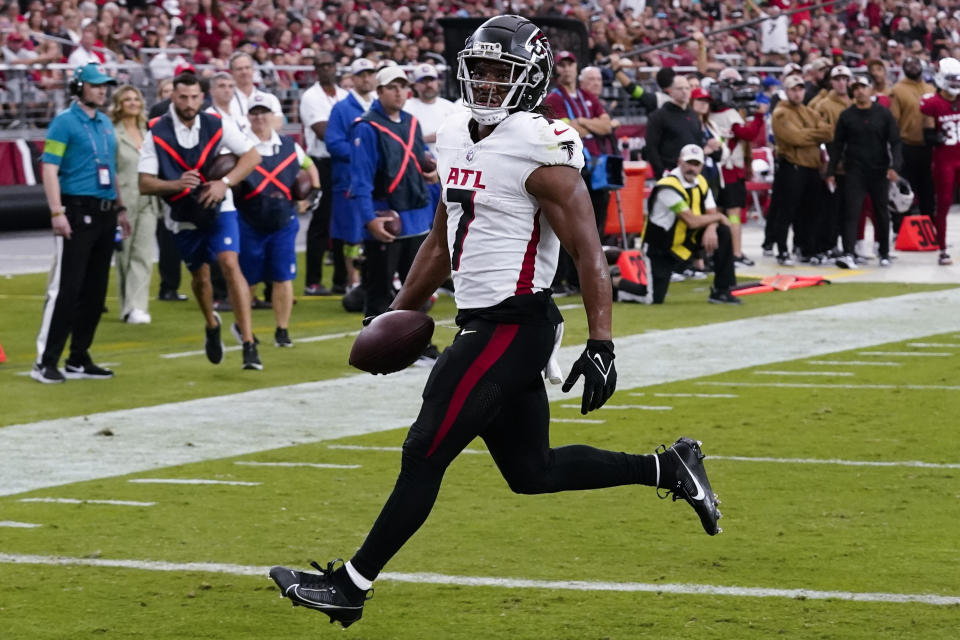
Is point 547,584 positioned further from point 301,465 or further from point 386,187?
point 386,187

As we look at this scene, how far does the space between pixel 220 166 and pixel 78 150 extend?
867 mm

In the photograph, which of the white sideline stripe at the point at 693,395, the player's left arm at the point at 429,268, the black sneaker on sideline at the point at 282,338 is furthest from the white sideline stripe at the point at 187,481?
the black sneaker on sideline at the point at 282,338

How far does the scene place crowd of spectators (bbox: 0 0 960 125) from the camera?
21.0 metres

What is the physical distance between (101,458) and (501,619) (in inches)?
134

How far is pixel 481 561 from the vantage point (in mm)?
A: 6070

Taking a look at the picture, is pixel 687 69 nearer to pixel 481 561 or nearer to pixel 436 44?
pixel 436 44

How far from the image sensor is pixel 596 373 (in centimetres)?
518

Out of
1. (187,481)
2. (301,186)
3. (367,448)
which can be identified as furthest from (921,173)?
(187,481)

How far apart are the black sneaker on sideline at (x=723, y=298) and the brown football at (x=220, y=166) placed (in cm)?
509

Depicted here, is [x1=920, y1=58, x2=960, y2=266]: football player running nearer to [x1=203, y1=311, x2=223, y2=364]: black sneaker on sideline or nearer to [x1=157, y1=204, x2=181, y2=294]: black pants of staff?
[x1=157, y1=204, x2=181, y2=294]: black pants of staff

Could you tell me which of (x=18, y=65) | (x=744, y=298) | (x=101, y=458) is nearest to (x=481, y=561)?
(x=101, y=458)

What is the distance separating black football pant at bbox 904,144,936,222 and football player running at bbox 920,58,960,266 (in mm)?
449

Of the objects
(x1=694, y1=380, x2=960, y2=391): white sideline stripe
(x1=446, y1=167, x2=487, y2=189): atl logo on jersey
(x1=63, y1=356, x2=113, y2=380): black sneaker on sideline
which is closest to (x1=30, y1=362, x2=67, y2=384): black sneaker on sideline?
(x1=63, y1=356, x2=113, y2=380): black sneaker on sideline

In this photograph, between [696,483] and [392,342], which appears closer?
[392,342]
